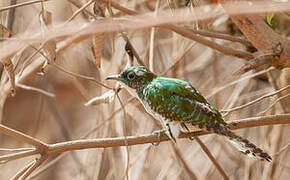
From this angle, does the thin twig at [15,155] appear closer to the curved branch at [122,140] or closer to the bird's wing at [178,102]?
the curved branch at [122,140]

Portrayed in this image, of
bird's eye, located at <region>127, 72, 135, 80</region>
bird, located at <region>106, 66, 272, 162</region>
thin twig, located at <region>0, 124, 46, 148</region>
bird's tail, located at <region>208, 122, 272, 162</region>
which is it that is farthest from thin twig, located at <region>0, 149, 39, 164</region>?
bird's tail, located at <region>208, 122, 272, 162</region>

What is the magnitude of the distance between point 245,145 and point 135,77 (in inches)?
30.3

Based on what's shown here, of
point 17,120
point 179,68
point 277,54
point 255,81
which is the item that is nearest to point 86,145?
point 277,54

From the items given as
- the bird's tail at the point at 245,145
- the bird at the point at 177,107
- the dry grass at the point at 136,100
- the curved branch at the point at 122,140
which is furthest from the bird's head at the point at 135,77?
the bird's tail at the point at 245,145

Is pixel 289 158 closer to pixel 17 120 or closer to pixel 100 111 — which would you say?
pixel 100 111

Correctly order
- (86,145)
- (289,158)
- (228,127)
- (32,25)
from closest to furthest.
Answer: (86,145)
(228,127)
(32,25)
(289,158)

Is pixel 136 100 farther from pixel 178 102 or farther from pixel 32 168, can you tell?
pixel 32 168

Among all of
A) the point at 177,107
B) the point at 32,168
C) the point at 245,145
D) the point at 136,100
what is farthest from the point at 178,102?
the point at 136,100

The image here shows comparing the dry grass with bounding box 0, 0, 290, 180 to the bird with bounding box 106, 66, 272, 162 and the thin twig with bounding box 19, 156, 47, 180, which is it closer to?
the thin twig with bounding box 19, 156, 47, 180

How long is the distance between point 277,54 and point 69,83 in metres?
5.26

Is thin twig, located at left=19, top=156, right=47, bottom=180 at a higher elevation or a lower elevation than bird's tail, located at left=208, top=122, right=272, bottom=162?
higher

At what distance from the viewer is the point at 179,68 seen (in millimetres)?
4695

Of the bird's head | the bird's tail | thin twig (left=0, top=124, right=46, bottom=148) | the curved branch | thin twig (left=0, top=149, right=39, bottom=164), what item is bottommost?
the bird's tail

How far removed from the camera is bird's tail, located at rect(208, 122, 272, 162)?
2461 millimetres
